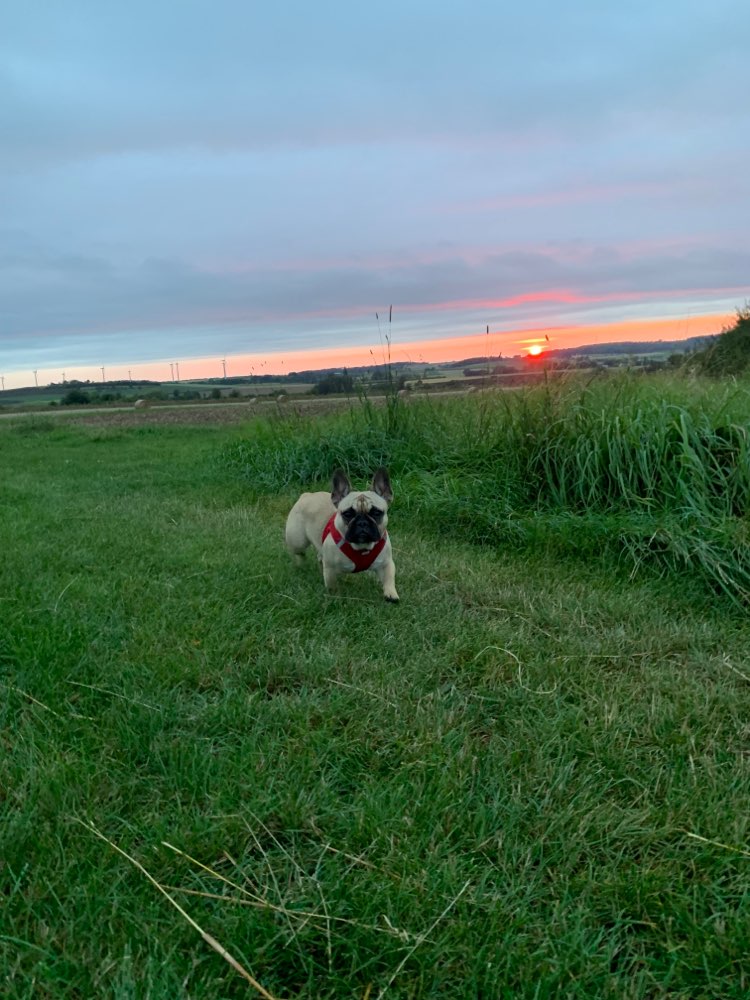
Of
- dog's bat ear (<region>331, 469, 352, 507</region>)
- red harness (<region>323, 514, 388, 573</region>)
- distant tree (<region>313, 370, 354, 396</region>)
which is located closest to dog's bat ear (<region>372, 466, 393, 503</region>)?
dog's bat ear (<region>331, 469, 352, 507</region>)

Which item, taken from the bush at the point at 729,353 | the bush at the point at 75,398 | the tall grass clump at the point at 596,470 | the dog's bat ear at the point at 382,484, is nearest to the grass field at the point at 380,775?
the tall grass clump at the point at 596,470

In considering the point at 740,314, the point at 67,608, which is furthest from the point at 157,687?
the point at 740,314

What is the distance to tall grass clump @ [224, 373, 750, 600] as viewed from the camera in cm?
480

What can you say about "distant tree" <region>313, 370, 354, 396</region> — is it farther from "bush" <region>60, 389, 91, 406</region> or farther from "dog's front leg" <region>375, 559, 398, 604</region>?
"bush" <region>60, 389, 91, 406</region>

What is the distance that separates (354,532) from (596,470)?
269 cm

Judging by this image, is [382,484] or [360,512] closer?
[360,512]

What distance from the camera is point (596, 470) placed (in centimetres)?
574

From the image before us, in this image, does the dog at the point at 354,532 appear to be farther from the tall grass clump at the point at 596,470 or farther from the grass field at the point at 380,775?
the tall grass clump at the point at 596,470

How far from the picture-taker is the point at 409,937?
1684 mm

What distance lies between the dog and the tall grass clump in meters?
1.57

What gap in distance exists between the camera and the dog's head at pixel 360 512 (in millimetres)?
4004

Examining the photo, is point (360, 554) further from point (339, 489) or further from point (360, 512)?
point (339, 489)

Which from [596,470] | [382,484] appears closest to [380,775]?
[382,484]

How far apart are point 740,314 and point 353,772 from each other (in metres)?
13.0
